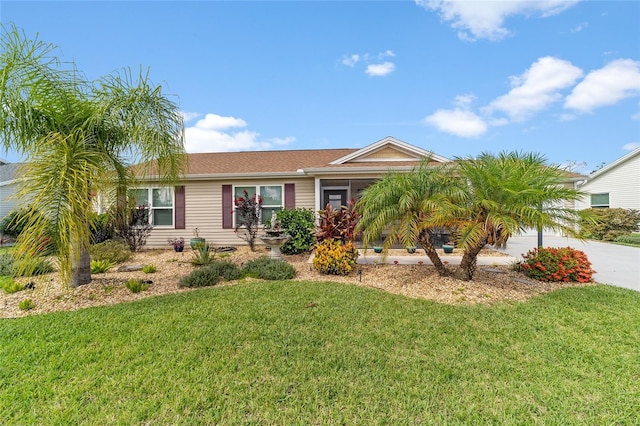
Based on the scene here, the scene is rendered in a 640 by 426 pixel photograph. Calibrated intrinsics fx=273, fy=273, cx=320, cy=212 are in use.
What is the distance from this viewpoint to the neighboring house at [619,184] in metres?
14.8

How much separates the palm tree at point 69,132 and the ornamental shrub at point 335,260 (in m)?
3.63

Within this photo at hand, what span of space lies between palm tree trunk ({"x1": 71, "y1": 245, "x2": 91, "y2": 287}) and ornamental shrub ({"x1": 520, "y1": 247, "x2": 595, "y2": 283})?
9175 mm

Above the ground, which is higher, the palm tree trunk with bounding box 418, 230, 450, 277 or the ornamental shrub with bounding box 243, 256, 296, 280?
the palm tree trunk with bounding box 418, 230, 450, 277

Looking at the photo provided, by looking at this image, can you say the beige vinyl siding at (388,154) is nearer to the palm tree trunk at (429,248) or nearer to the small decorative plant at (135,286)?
the palm tree trunk at (429,248)

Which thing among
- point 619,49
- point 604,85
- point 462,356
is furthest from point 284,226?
point 604,85

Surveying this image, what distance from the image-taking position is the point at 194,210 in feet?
36.0

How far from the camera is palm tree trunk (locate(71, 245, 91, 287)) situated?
5.01 m

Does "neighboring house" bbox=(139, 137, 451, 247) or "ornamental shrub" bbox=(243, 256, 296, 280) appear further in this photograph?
"neighboring house" bbox=(139, 137, 451, 247)

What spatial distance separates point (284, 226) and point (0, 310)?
621 centimetres

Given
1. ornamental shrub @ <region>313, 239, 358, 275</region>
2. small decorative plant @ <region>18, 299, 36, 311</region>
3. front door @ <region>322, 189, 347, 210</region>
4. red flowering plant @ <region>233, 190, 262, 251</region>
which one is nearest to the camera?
small decorative plant @ <region>18, 299, 36, 311</region>

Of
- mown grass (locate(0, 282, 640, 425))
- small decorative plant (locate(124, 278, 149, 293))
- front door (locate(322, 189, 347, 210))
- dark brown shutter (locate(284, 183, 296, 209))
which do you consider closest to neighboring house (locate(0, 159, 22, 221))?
dark brown shutter (locate(284, 183, 296, 209))

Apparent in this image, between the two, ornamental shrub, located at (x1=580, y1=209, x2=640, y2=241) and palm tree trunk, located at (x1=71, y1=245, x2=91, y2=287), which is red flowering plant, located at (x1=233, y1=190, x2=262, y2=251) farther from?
ornamental shrub, located at (x1=580, y1=209, x2=640, y2=241)

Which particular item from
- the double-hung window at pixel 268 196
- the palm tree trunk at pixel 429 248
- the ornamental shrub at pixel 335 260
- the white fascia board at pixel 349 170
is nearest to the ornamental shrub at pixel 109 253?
the double-hung window at pixel 268 196

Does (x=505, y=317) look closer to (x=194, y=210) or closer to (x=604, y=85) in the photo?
(x=194, y=210)
